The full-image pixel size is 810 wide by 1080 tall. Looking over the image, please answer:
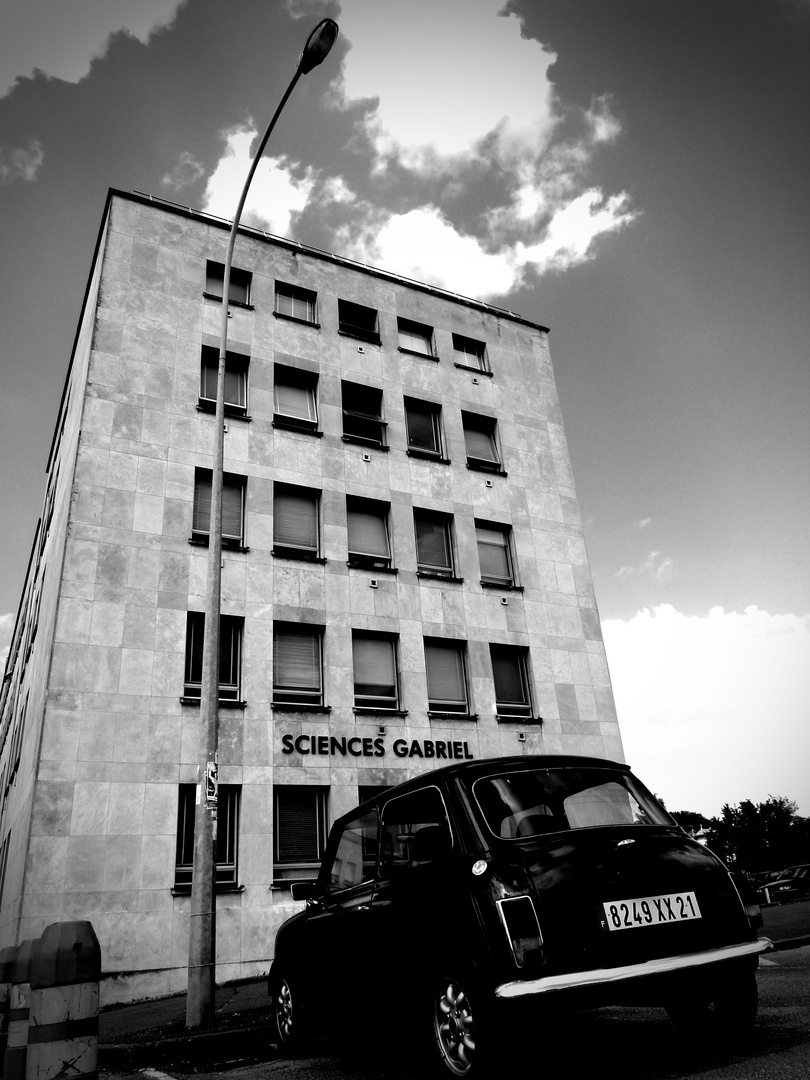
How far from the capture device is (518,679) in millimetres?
19984

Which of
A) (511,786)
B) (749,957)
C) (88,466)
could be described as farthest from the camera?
(88,466)

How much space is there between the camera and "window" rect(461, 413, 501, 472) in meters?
22.7

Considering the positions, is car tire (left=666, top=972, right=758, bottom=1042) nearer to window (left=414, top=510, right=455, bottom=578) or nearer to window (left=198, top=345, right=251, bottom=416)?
window (left=414, top=510, right=455, bottom=578)

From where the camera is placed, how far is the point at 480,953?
4.03m

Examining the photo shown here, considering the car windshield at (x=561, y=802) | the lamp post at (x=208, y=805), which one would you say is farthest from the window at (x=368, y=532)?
the car windshield at (x=561, y=802)

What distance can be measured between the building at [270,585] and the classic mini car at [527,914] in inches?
384

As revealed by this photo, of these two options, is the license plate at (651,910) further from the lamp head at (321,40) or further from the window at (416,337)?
the window at (416,337)

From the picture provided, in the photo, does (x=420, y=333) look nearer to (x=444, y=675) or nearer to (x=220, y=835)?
(x=444, y=675)

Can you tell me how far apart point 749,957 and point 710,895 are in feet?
1.16

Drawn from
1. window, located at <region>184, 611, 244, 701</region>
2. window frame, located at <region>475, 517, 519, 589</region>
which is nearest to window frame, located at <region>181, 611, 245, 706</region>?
window, located at <region>184, 611, 244, 701</region>

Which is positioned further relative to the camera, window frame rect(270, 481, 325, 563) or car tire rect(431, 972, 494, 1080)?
window frame rect(270, 481, 325, 563)

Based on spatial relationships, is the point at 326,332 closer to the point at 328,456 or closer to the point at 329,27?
the point at 328,456

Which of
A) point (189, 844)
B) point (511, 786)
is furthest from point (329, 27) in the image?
point (189, 844)

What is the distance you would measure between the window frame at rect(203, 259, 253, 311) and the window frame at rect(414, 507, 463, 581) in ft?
23.9
